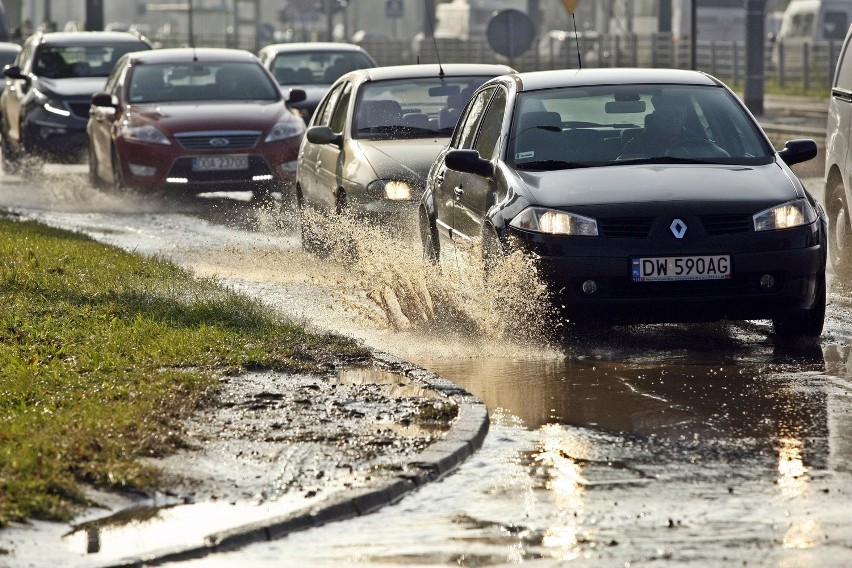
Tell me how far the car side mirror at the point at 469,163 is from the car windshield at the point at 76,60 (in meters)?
15.2

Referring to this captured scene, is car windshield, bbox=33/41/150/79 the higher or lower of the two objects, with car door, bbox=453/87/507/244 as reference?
lower

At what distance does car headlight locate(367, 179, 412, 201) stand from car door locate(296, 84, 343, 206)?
1501 mm

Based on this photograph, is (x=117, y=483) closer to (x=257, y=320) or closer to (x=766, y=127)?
(x=257, y=320)

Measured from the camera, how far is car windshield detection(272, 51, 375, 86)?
25.2m

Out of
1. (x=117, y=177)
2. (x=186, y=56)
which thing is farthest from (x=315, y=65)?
(x=117, y=177)

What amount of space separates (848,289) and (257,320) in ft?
13.1

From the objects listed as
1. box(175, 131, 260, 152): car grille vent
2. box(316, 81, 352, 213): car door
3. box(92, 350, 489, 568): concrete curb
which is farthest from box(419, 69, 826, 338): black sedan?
box(175, 131, 260, 152): car grille vent

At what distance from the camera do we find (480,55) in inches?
2211

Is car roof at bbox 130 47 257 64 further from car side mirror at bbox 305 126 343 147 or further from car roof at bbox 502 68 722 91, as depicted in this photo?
car roof at bbox 502 68 722 91

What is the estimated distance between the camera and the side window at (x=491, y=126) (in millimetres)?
10438

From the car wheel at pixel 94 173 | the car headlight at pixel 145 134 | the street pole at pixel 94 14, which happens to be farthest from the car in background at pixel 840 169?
the street pole at pixel 94 14

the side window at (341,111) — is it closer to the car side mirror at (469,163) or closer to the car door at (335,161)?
the car door at (335,161)

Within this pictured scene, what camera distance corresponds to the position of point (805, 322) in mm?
9516

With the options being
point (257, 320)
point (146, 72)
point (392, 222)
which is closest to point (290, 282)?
point (392, 222)
